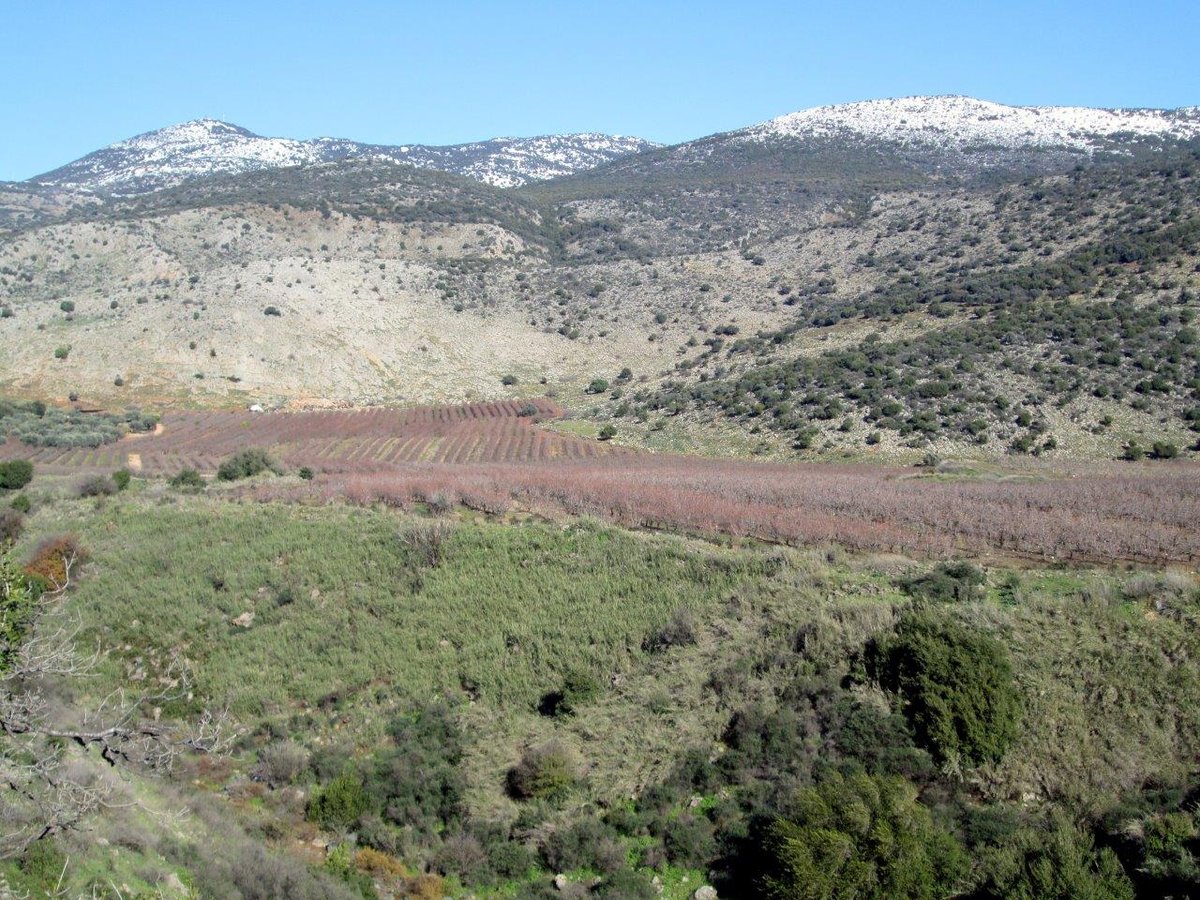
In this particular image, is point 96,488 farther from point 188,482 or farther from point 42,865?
point 42,865

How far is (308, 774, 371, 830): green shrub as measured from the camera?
13.7 metres

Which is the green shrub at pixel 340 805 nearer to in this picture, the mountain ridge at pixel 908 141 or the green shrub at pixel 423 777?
the green shrub at pixel 423 777

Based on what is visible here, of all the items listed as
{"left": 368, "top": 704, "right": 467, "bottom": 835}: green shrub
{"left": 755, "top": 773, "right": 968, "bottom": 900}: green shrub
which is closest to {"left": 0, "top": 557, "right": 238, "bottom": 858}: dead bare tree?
{"left": 368, "top": 704, "right": 467, "bottom": 835}: green shrub

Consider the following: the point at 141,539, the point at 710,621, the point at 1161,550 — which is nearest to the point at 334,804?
the point at 710,621

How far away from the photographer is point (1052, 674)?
14.0 metres

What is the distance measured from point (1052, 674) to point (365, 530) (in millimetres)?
16888

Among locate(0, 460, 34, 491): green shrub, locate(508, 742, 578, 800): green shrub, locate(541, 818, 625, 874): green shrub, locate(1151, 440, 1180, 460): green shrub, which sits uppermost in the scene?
locate(0, 460, 34, 491): green shrub

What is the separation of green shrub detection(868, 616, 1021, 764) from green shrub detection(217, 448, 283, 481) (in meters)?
27.0

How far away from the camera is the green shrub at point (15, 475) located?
106ft

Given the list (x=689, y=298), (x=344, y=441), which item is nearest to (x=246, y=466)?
(x=344, y=441)

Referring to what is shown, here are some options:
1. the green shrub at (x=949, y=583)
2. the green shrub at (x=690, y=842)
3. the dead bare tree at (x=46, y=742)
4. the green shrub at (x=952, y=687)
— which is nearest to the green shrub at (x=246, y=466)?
the dead bare tree at (x=46, y=742)

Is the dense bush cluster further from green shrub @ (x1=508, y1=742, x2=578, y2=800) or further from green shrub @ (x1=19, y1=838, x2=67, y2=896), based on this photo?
green shrub @ (x1=19, y1=838, x2=67, y2=896)

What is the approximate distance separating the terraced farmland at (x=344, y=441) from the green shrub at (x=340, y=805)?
72.0 feet

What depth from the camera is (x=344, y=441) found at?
151ft
